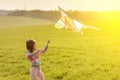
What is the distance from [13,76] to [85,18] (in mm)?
73179

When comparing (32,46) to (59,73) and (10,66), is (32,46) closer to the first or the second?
(59,73)

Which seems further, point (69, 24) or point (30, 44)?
point (30, 44)

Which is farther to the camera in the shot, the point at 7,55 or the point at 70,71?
the point at 7,55

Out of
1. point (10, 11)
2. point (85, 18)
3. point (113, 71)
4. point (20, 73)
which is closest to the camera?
point (113, 71)

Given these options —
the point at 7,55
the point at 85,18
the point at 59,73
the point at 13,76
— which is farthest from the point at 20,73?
the point at 85,18

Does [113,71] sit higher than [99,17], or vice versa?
[99,17]

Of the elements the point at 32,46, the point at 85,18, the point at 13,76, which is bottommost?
the point at 13,76

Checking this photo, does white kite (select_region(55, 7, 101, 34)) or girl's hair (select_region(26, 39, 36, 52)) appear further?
girl's hair (select_region(26, 39, 36, 52))

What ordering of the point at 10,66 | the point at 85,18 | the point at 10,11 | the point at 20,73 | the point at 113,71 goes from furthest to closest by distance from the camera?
the point at 10,11 < the point at 85,18 < the point at 10,66 < the point at 20,73 < the point at 113,71

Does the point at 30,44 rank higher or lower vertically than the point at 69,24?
lower

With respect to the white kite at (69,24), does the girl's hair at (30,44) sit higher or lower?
lower

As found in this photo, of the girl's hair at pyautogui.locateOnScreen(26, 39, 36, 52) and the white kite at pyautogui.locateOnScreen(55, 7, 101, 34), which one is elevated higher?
the white kite at pyautogui.locateOnScreen(55, 7, 101, 34)

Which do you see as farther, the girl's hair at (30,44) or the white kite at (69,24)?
the girl's hair at (30,44)

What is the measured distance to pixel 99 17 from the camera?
89312 mm
